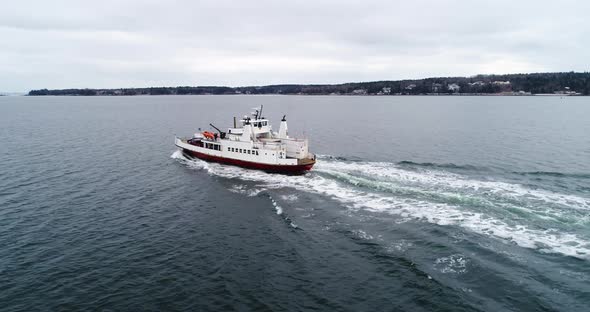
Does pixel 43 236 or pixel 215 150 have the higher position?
pixel 215 150

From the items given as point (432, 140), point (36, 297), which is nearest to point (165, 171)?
point (36, 297)

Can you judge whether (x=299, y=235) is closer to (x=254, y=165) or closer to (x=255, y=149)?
(x=254, y=165)

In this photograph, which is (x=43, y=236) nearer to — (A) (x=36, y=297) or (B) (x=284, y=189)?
(A) (x=36, y=297)

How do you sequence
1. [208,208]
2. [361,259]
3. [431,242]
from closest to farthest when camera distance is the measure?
[361,259], [431,242], [208,208]

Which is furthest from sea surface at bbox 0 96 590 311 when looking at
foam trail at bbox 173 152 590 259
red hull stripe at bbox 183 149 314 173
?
red hull stripe at bbox 183 149 314 173

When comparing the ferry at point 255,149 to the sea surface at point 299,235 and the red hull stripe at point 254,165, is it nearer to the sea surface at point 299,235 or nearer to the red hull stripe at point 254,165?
the red hull stripe at point 254,165

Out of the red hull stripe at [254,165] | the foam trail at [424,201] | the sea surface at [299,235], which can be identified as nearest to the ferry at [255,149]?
the red hull stripe at [254,165]

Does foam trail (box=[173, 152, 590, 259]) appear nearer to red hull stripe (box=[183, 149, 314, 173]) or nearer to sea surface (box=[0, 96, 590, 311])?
sea surface (box=[0, 96, 590, 311])
